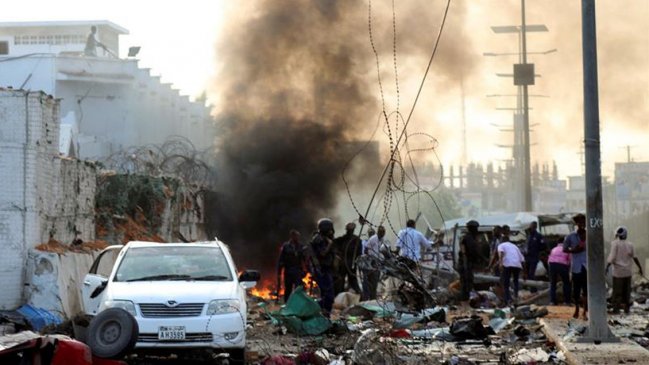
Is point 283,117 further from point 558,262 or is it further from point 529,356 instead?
point 529,356

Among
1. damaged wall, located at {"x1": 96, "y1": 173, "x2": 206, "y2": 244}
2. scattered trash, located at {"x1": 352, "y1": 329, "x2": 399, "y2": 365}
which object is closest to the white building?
damaged wall, located at {"x1": 96, "y1": 173, "x2": 206, "y2": 244}

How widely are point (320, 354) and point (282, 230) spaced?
21740 mm

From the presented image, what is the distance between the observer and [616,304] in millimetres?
20344

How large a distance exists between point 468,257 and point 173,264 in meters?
10.4

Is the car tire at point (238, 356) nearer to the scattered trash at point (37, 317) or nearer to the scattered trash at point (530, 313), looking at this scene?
the scattered trash at point (37, 317)

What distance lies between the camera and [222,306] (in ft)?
41.7

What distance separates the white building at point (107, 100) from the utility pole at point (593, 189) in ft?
99.8

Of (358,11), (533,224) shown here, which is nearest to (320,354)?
(533,224)

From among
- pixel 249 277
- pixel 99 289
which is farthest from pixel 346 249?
pixel 99 289

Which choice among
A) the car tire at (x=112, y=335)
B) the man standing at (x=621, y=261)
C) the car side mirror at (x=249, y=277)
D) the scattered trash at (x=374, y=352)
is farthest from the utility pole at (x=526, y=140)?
the car tire at (x=112, y=335)

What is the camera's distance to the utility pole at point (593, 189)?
13883 mm

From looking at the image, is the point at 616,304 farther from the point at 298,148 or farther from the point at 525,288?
the point at 298,148

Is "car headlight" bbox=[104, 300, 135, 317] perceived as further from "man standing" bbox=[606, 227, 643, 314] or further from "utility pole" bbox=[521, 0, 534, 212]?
"utility pole" bbox=[521, 0, 534, 212]

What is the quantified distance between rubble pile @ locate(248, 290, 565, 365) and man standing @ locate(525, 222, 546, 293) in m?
5.07
